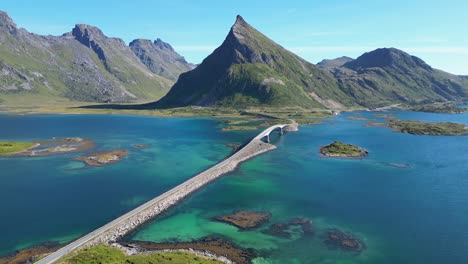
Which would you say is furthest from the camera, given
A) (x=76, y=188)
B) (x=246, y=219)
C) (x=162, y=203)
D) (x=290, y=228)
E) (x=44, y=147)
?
(x=44, y=147)

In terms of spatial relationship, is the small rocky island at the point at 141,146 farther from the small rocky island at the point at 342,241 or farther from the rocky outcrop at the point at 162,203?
the small rocky island at the point at 342,241

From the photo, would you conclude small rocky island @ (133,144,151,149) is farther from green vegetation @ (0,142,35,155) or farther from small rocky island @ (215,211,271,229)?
small rocky island @ (215,211,271,229)

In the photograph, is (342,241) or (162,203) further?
(162,203)

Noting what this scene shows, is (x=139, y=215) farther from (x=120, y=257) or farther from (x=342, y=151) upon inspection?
(x=342, y=151)

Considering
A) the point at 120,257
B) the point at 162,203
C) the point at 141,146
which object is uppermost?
the point at 141,146

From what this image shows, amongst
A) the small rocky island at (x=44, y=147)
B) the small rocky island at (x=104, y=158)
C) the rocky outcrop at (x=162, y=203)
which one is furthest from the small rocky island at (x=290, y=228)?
the small rocky island at (x=44, y=147)

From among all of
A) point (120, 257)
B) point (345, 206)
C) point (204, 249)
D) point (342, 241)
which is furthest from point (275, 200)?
point (120, 257)

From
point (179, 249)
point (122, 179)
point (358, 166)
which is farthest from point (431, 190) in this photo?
point (122, 179)
